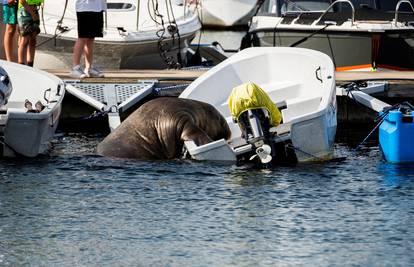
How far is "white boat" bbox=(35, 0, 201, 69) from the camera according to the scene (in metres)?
21.1

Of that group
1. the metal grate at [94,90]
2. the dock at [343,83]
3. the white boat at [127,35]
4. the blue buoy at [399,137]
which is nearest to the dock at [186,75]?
the dock at [343,83]

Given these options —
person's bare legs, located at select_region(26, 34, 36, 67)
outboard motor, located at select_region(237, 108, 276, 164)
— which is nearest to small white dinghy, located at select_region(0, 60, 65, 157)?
person's bare legs, located at select_region(26, 34, 36, 67)

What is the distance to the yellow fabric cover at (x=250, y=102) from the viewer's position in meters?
14.4

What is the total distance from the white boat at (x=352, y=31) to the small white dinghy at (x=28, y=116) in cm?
578

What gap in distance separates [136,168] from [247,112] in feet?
4.25

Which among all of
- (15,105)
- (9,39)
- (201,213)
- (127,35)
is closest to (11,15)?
(9,39)

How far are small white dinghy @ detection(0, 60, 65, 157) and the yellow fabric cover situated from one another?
6.78 ft

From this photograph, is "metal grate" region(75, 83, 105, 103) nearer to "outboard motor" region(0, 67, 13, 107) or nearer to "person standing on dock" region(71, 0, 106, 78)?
"person standing on dock" region(71, 0, 106, 78)

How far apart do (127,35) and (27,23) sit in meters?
3.30

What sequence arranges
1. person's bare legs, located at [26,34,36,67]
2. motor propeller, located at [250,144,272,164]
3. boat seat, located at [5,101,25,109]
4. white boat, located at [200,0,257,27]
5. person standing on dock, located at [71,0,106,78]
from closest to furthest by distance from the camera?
motor propeller, located at [250,144,272,164]
boat seat, located at [5,101,25,109]
person standing on dock, located at [71,0,106,78]
person's bare legs, located at [26,34,36,67]
white boat, located at [200,0,257,27]

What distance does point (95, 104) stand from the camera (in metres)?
17.2

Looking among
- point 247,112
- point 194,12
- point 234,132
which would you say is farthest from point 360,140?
point 194,12

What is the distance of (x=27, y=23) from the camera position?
18.1m

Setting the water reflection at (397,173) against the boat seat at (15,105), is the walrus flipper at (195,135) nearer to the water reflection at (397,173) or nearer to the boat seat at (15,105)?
the water reflection at (397,173)
